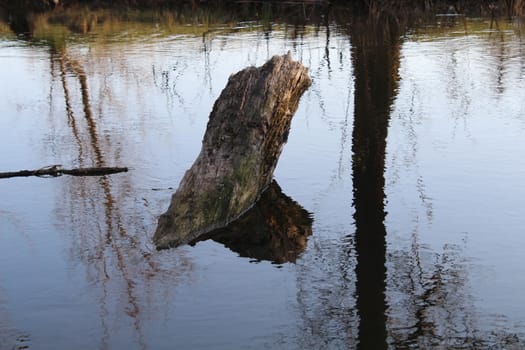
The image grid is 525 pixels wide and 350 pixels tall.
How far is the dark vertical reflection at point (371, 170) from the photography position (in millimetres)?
5258

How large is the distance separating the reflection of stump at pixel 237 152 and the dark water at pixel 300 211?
0.91 feet

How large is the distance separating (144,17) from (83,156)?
43.6ft

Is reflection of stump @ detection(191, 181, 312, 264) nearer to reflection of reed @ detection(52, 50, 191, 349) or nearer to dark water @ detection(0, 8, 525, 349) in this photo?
dark water @ detection(0, 8, 525, 349)

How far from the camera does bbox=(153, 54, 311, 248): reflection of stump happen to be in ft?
21.9

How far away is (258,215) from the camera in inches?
280

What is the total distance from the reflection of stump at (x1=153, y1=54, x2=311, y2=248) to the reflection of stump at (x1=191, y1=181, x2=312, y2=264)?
11 centimetres

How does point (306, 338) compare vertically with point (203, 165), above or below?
below

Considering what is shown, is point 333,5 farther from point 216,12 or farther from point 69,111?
point 69,111

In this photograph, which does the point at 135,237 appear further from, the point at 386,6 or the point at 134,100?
the point at 386,6

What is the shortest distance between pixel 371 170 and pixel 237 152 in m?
1.57

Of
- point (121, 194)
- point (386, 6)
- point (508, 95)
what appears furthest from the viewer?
point (386, 6)

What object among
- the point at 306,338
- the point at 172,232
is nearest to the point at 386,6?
the point at 172,232

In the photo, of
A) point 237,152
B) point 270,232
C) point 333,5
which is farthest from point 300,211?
point 333,5

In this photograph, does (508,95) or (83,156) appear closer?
(83,156)
